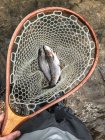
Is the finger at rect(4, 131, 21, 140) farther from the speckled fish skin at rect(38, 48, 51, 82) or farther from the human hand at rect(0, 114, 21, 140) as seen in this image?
the speckled fish skin at rect(38, 48, 51, 82)

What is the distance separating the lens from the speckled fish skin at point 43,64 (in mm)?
3734

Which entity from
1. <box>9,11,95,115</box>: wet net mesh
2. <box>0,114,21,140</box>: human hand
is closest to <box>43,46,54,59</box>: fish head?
<box>9,11,95,115</box>: wet net mesh

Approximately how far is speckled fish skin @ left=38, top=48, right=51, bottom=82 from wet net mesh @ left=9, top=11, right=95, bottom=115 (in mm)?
68

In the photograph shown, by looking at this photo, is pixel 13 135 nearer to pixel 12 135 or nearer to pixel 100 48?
pixel 12 135

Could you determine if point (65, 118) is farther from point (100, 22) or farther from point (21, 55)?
point (100, 22)

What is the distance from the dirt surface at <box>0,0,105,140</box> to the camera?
4.81 metres

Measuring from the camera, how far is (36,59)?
3.86 metres

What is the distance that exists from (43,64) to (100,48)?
181cm

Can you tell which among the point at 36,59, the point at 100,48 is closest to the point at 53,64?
the point at 36,59

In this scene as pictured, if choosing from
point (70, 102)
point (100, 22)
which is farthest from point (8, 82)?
point (100, 22)

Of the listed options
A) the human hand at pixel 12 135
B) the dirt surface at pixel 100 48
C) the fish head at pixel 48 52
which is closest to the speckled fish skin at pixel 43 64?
the fish head at pixel 48 52

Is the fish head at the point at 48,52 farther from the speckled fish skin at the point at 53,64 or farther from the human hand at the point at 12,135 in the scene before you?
the human hand at the point at 12,135

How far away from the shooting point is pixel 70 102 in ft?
16.0

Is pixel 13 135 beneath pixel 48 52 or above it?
beneath
